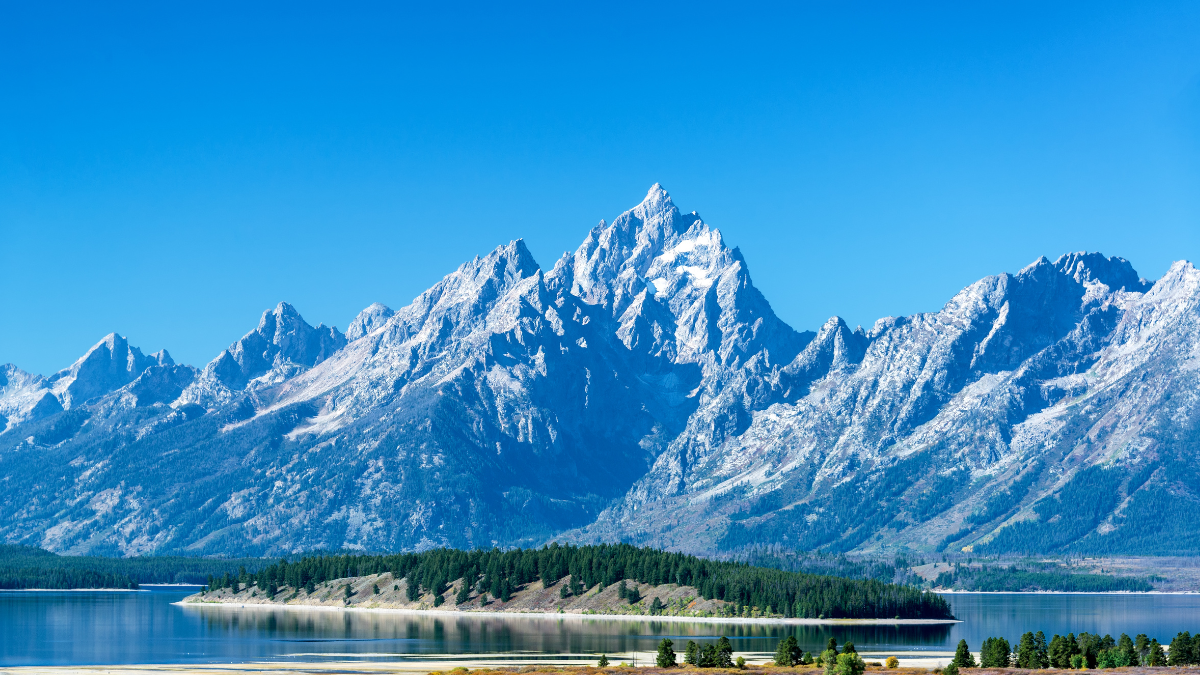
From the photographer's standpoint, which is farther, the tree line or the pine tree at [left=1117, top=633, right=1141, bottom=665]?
the pine tree at [left=1117, top=633, right=1141, bottom=665]

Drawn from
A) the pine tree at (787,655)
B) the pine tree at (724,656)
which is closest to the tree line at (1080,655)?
the pine tree at (787,655)

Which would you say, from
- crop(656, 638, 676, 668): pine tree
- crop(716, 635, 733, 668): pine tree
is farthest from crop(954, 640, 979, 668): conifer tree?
crop(656, 638, 676, 668): pine tree

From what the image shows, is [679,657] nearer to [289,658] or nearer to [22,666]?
[289,658]

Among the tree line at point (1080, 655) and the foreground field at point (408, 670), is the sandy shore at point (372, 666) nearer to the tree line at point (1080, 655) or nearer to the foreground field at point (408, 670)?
the foreground field at point (408, 670)

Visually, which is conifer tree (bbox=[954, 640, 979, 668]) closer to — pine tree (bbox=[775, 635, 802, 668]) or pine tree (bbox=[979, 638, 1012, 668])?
pine tree (bbox=[979, 638, 1012, 668])

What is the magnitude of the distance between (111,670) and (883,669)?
10070cm

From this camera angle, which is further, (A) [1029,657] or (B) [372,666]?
(B) [372,666]

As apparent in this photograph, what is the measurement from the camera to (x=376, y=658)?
19662 cm

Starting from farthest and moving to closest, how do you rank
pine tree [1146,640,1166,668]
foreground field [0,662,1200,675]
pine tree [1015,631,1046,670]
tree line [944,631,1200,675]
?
pine tree [1015,631,1046,670], tree line [944,631,1200,675], pine tree [1146,640,1166,668], foreground field [0,662,1200,675]

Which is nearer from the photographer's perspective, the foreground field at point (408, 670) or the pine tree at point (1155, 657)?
the foreground field at point (408, 670)

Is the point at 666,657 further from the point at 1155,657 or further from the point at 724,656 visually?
the point at 1155,657

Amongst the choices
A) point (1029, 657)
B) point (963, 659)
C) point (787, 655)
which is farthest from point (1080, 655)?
point (787, 655)

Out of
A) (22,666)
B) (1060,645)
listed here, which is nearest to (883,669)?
(1060,645)

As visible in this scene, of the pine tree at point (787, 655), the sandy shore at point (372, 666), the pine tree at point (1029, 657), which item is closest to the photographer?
the pine tree at point (1029, 657)
